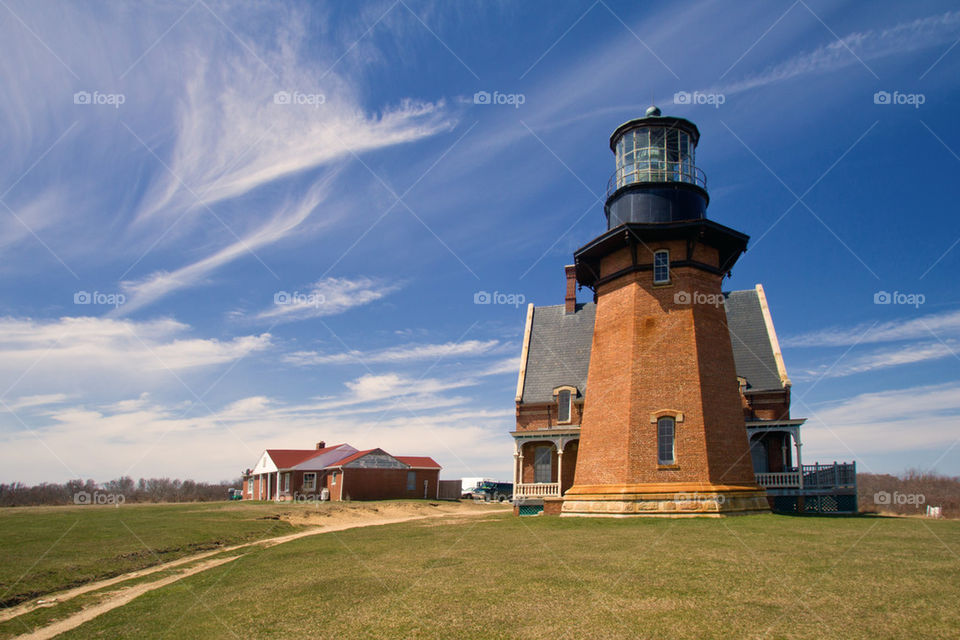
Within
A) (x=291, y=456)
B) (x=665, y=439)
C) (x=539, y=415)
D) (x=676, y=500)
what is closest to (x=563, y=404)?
(x=539, y=415)

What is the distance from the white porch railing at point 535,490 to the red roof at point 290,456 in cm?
3044

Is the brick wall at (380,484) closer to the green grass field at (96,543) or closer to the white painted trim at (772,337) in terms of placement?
the green grass field at (96,543)

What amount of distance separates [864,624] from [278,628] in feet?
24.3

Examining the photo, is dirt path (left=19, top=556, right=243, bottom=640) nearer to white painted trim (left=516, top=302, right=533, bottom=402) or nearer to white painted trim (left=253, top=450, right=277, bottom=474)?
white painted trim (left=516, top=302, right=533, bottom=402)

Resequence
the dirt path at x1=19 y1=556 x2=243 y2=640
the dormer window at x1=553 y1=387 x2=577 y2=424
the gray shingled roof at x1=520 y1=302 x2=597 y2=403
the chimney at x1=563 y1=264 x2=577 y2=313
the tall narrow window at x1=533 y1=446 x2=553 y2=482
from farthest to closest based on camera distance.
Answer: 1. the chimney at x1=563 y1=264 x2=577 y2=313
2. the gray shingled roof at x1=520 y1=302 x2=597 y2=403
3. the dormer window at x1=553 y1=387 x2=577 y2=424
4. the tall narrow window at x1=533 y1=446 x2=553 y2=482
5. the dirt path at x1=19 y1=556 x2=243 y2=640

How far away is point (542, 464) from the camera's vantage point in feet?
96.4

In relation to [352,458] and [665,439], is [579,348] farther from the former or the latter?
[352,458]

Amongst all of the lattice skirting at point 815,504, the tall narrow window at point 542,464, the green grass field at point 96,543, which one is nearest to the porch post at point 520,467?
the tall narrow window at point 542,464

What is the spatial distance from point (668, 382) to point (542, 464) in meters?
10.8

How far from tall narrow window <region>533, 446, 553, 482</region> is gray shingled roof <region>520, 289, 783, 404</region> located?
8.25ft

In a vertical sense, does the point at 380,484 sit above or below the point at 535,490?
below

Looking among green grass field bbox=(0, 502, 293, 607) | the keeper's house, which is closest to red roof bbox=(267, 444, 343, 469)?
the keeper's house

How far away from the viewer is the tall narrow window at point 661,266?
21.7 m

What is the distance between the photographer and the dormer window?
29281 mm
